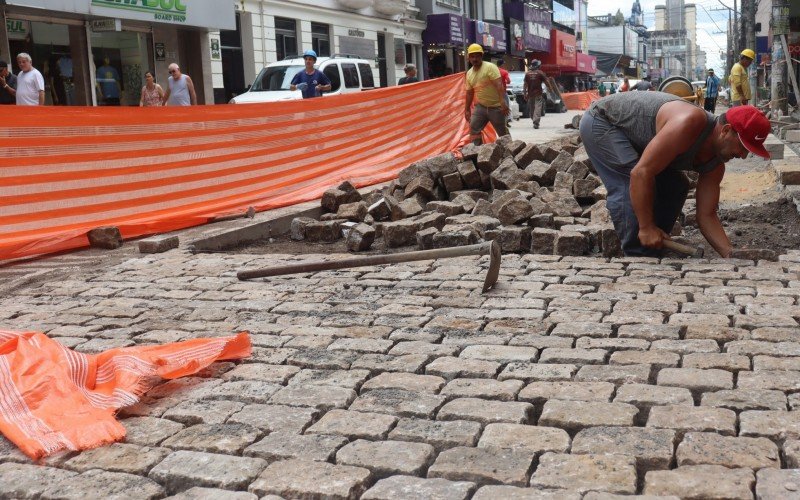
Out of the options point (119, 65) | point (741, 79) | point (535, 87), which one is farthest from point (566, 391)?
point (535, 87)

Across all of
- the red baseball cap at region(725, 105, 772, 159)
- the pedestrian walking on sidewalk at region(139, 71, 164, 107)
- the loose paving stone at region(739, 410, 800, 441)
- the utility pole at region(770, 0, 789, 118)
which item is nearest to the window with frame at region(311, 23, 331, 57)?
the pedestrian walking on sidewalk at region(139, 71, 164, 107)

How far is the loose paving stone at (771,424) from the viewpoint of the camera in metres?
2.76

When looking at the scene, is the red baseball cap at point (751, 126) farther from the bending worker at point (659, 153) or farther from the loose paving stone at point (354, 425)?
the loose paving stone at point (354, 425)

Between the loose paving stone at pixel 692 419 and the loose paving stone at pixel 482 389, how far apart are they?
0.52 metres

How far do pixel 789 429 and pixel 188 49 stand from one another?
20.4 m

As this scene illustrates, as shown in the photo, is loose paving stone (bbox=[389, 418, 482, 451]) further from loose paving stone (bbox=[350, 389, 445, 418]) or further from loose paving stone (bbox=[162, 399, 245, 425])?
loose paving stone (bbox=[162, 399, 245, 425])

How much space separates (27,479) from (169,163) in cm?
579

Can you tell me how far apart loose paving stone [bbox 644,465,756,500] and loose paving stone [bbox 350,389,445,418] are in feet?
2.87

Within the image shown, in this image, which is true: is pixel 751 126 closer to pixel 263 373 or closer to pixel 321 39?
pixel 263 373

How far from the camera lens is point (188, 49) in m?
21.4

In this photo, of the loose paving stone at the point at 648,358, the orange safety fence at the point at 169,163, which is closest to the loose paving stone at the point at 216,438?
the loose paving stone at the point at 648,358

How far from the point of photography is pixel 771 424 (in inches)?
112

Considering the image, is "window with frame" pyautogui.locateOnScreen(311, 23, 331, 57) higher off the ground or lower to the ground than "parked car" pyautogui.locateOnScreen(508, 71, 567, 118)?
higher

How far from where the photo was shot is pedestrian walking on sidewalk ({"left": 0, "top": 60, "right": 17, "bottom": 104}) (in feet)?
40.3
